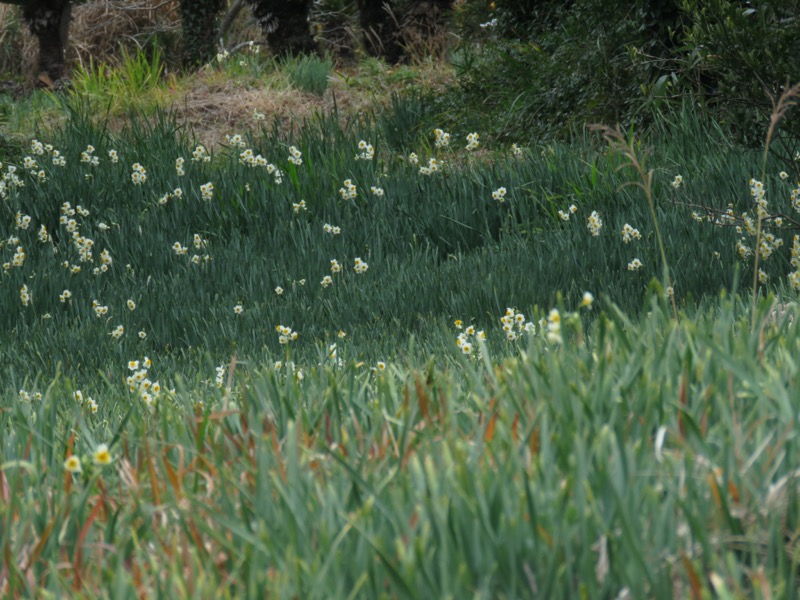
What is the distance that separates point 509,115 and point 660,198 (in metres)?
3.38

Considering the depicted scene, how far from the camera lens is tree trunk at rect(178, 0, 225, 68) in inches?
555

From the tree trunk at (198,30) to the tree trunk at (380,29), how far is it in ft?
7.84

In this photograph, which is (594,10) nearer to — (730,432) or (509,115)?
(509,115)

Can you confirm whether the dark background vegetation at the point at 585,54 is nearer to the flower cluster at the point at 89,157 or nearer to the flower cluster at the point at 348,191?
the flower cluster at the point at 348,191

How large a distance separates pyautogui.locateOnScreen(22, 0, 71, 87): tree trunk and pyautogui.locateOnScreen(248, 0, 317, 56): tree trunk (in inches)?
149

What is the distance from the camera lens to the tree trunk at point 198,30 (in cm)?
1409

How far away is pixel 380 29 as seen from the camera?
50.0 feet

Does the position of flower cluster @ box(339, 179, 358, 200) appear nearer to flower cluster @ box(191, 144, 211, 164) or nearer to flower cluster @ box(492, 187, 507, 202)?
flower cluster @ box(492, 187, 507, 202)

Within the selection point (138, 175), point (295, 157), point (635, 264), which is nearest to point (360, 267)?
point (635, 264)

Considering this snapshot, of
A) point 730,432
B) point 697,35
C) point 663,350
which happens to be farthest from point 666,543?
point 697,35

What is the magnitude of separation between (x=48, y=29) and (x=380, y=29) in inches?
214

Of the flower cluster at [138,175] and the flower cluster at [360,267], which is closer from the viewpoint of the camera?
the flower cluster at [360,267]

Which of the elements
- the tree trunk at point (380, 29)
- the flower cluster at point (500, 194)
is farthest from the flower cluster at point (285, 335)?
the tree trunk at point (380, 29)

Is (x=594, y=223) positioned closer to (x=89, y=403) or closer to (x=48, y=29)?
(x=89, y=403)
